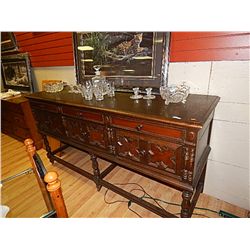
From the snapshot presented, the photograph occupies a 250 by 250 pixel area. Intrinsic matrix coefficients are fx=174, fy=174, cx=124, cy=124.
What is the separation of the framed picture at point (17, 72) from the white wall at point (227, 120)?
2536 millimetres

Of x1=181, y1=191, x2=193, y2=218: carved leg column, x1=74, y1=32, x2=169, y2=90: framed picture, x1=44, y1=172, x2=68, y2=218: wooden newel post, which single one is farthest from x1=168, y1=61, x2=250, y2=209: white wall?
x1=44, y1=172, x2=68, y2=218: wooden newel post

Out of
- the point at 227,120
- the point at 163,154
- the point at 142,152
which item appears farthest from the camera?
the point at 227,120

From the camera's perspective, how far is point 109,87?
1.70m

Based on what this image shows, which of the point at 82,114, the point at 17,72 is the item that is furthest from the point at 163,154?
the point at 17,72

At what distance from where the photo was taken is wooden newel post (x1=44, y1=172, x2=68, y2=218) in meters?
0.76

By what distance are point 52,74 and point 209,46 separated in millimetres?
2199

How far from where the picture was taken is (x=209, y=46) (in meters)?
1.37

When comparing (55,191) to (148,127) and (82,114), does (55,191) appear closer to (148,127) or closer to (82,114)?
(148,127)

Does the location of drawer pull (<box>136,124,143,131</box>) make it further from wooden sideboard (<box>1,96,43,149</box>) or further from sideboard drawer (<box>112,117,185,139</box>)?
wooden sideboard (<box>1,96,43,149</box>)

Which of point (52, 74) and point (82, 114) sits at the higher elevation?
point (52, 74)

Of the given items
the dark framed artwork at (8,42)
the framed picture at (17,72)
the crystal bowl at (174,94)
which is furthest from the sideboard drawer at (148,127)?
the dark framed artwork at (8,42)
